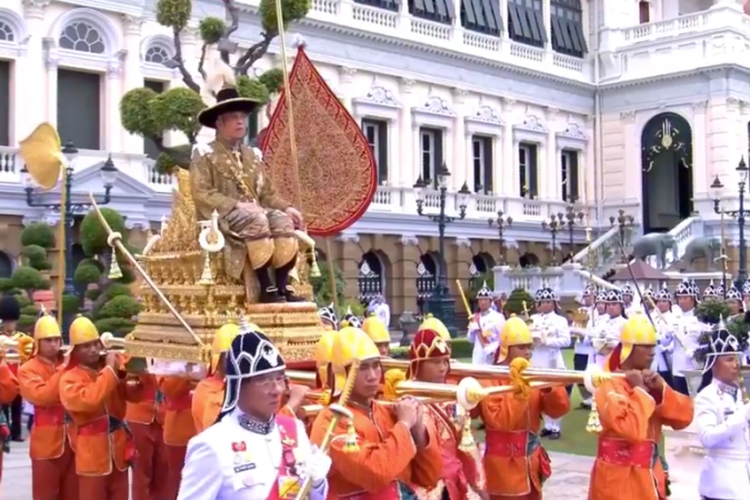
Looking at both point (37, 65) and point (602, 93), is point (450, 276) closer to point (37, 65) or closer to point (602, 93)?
Result: point (602, 93)

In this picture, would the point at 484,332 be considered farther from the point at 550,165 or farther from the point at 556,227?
the point at 550,165

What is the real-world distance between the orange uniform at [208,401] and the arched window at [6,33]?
1747cm

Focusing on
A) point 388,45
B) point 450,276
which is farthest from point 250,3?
point 450,276

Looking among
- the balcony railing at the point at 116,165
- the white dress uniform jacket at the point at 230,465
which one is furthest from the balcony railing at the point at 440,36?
the white dress uniform jacket at the point at 230,465

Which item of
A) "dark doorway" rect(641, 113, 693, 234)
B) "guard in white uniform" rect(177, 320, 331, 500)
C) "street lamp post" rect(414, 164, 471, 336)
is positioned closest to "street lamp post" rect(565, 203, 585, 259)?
"dark doorway" rect(641, 113, 693, 234)

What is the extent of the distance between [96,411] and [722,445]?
14.9 ft

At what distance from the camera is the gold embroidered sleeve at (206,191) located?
798cm

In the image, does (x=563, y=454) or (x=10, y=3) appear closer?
(x=563, y=454)

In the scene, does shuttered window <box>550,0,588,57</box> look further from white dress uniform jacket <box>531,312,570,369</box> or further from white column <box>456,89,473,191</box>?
white dress uniform jacket <box>531,312,570,369</box>

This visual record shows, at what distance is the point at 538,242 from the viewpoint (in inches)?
1416

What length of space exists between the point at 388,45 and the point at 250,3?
17.9ft

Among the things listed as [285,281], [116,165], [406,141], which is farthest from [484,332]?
[406,141]

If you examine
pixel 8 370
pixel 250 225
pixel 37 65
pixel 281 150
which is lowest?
pixel 8 370

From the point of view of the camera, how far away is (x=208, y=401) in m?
6.67
